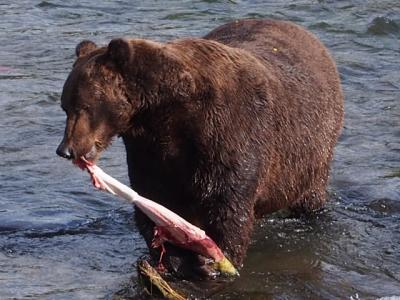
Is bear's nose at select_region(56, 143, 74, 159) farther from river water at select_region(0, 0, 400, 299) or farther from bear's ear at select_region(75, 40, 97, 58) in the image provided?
river water at select_region(0, 0, 400, 299)

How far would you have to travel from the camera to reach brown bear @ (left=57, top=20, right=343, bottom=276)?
6938 mm

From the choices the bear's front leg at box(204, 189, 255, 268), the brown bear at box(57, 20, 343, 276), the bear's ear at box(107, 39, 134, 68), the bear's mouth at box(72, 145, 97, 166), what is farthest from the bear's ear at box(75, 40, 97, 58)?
the bear's front leg at box(204, 189, 255, 268)

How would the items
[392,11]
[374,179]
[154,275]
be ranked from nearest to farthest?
[154,275]
[374,179]
[392,11]

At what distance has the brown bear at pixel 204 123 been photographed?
6.94m

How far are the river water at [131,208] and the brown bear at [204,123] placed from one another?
0.44 m

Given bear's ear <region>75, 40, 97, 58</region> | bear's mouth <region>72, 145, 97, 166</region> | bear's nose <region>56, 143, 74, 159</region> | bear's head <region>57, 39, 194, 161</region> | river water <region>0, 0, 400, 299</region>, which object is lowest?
river water <region>0, 0, 400, 299</region>

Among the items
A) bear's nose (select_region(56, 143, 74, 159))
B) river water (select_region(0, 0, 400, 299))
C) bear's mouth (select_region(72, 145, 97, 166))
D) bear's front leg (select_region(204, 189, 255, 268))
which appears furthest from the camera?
river water (select_region(0, 0, 400, 299))

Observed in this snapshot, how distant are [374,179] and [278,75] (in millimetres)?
2285

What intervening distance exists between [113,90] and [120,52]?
22cm

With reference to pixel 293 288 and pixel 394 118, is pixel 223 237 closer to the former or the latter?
pixel 293 288

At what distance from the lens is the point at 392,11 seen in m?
16.8

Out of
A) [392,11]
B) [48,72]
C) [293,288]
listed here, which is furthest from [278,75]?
[392,11]

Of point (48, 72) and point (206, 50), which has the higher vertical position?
point (206, 50)

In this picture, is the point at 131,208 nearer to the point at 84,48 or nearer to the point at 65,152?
the point at 84,48
